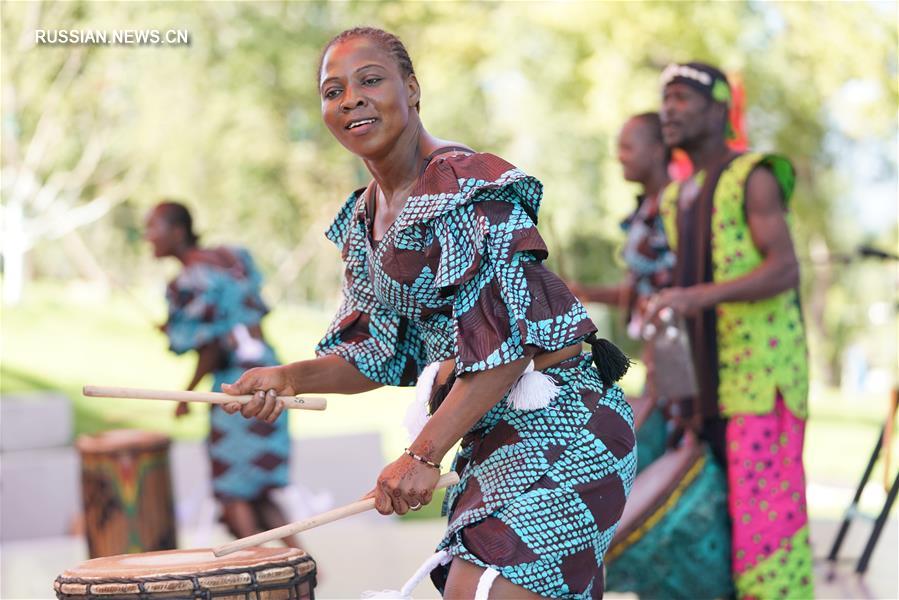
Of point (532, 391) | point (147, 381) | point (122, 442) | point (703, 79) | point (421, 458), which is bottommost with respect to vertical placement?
point (147, 381)

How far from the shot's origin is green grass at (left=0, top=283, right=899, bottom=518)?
1309 centimetres

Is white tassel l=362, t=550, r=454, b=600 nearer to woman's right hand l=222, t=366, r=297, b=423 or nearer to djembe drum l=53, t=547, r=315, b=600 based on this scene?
djembe drum l=53, t=547, r=315, b=600

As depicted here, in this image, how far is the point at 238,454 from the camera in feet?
20.3

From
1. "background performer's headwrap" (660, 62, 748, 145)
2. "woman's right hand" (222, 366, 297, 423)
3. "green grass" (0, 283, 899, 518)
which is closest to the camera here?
"woman's right hand" (222, 366, 297, 423)

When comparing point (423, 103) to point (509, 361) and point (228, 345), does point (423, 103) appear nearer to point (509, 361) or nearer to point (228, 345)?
point (228, 345)

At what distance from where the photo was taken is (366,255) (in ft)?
9.47

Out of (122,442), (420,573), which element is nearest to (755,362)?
(420,573)

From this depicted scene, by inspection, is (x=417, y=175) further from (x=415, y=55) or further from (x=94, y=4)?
(x=415, y=55)

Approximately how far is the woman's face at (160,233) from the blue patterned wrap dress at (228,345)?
0.18 metres

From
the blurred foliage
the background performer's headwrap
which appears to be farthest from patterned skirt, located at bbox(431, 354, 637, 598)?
the blurred foliage

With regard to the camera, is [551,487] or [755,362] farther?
[755,362]

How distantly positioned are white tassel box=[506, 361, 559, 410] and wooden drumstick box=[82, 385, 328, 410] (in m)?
0.39

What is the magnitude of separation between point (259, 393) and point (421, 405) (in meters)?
0.36

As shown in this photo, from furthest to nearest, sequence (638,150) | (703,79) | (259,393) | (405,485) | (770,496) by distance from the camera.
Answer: (638,150) → (703,79) → (770,496) → (259,393) → (405,485)
